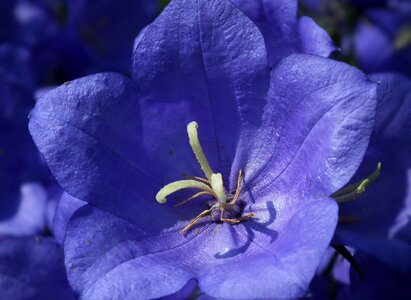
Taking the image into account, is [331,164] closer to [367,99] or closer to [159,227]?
[367,99]

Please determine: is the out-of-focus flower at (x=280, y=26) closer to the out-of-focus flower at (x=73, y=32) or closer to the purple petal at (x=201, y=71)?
the purple petal at (x=201, y=71)

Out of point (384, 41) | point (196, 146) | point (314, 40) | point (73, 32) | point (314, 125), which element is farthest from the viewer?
point (384, 41)

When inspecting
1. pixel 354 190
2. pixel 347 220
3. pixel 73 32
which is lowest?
pixel 347 220

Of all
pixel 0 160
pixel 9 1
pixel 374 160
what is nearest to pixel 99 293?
pixel 374 160

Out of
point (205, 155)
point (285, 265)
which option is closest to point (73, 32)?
point (205, 155)

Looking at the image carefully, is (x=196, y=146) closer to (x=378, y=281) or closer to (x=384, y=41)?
(x=378, y=281)

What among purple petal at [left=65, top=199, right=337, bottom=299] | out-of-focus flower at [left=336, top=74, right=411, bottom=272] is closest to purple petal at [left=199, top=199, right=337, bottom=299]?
purple petal at [left=65, top=199, right=337, bottom=299]

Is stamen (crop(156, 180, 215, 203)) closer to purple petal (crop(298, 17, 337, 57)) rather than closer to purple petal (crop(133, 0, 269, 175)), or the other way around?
purple petal (crop(133, 0, 269, 175))

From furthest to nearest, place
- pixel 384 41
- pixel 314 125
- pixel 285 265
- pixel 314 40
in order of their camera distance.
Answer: pixel 384 41, pixel 314 40, pixel 314 125, pixel 285 265
